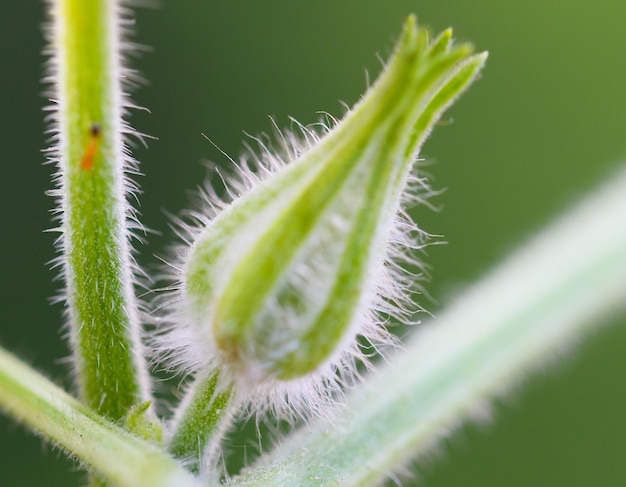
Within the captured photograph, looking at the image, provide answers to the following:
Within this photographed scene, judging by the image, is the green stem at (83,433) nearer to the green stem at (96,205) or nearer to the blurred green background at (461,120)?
the green stem at (96,205)

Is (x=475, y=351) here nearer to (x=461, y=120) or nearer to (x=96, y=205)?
(x=96, y=205)

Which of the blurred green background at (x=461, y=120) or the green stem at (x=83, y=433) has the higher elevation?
the green stem at (x=83, y=433)

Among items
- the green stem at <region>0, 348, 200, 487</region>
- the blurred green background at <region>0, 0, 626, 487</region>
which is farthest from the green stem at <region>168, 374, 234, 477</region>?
the blurred green background at <region>0, 0, 626, 487</region>

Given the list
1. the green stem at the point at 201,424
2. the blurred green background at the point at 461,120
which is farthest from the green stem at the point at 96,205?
the blurred green background at the point at 461,120

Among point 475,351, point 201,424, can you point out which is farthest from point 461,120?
point 201,424

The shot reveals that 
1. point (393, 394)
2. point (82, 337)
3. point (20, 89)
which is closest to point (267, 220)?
point (82, 337)
